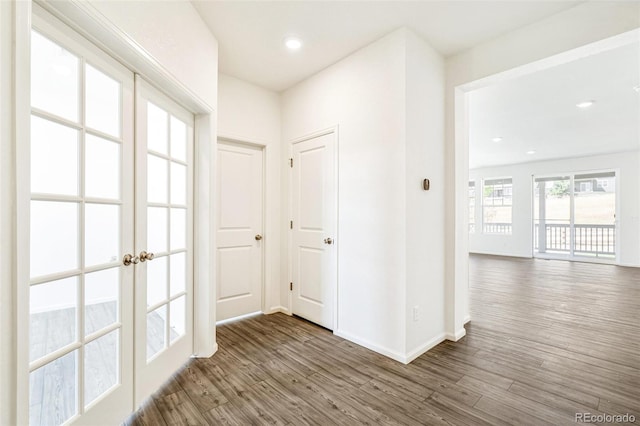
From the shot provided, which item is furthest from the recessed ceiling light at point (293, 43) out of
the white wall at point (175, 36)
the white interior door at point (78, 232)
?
the white interior door at point (78, 232)

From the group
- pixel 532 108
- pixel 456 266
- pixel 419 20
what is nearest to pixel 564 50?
pixel 419 20

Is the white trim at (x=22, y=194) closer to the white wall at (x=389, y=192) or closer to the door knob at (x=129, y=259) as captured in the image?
the door knob at (x=129, y=259)

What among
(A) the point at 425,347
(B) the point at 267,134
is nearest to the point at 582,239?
(A) the point at 425,347

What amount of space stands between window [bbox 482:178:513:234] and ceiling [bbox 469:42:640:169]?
74.4 inches

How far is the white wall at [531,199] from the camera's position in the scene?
270 inches

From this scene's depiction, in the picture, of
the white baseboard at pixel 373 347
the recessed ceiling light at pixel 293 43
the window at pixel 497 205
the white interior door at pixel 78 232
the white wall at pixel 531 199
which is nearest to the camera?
the white interior door at pixel 78 232

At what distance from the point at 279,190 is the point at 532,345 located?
3.04 m

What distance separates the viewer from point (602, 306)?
3.86 metres

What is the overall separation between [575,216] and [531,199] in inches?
41.3

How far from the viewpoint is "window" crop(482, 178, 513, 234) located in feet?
28.6

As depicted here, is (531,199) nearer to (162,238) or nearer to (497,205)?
(497,205)

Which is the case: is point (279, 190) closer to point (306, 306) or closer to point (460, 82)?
point (306, 306)

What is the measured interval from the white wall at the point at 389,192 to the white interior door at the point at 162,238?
4.62ft

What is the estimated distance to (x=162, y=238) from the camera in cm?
207
